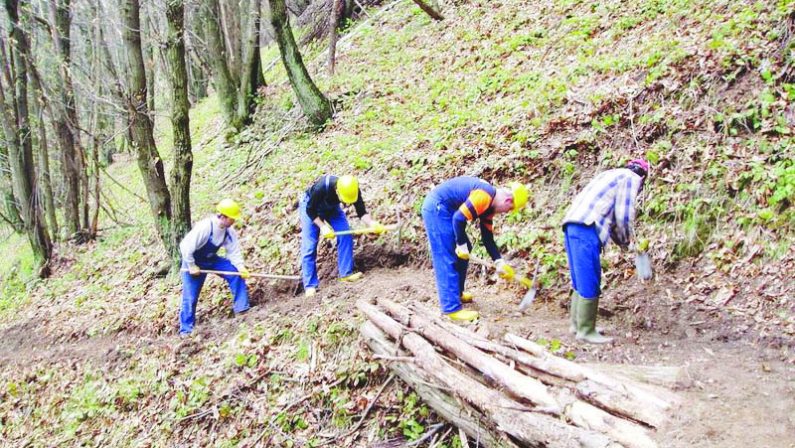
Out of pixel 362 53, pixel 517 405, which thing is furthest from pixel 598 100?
pixel 362 53

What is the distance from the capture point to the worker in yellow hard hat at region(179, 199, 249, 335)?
739 cm

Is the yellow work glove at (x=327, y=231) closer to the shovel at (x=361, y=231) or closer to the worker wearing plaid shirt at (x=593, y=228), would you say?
the shovel at (x=361, y=231)

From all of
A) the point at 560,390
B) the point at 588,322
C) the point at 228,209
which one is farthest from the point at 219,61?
the point at 560,390

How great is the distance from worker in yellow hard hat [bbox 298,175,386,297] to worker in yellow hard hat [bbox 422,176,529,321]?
173 cm

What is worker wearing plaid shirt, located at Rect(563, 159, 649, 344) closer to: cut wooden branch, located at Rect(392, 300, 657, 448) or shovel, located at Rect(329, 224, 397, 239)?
cut wooden branch, located at Rect(392, 300, 657, 448)

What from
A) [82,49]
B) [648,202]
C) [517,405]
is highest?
[82,49]

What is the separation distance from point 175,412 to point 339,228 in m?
3.05

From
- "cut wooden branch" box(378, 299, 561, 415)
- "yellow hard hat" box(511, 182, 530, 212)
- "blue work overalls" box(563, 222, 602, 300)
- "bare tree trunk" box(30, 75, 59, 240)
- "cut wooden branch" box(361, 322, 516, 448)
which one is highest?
"bare tree trunk" box(30, 75, 59, 240)

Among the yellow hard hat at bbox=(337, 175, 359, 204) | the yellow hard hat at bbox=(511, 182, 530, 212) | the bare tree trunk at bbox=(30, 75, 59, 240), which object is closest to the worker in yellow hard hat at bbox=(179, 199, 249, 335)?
the yellow hard hat at bbox=(337, 175, 359, 204)

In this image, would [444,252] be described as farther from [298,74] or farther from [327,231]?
[298,74]

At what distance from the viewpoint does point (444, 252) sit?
18.7 feet

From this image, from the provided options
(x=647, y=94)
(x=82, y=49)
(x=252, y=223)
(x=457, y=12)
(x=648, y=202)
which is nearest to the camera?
(x=648, y=202)

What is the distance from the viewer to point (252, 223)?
965 cm

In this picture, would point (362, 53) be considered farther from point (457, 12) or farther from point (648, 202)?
point (648, 202)
